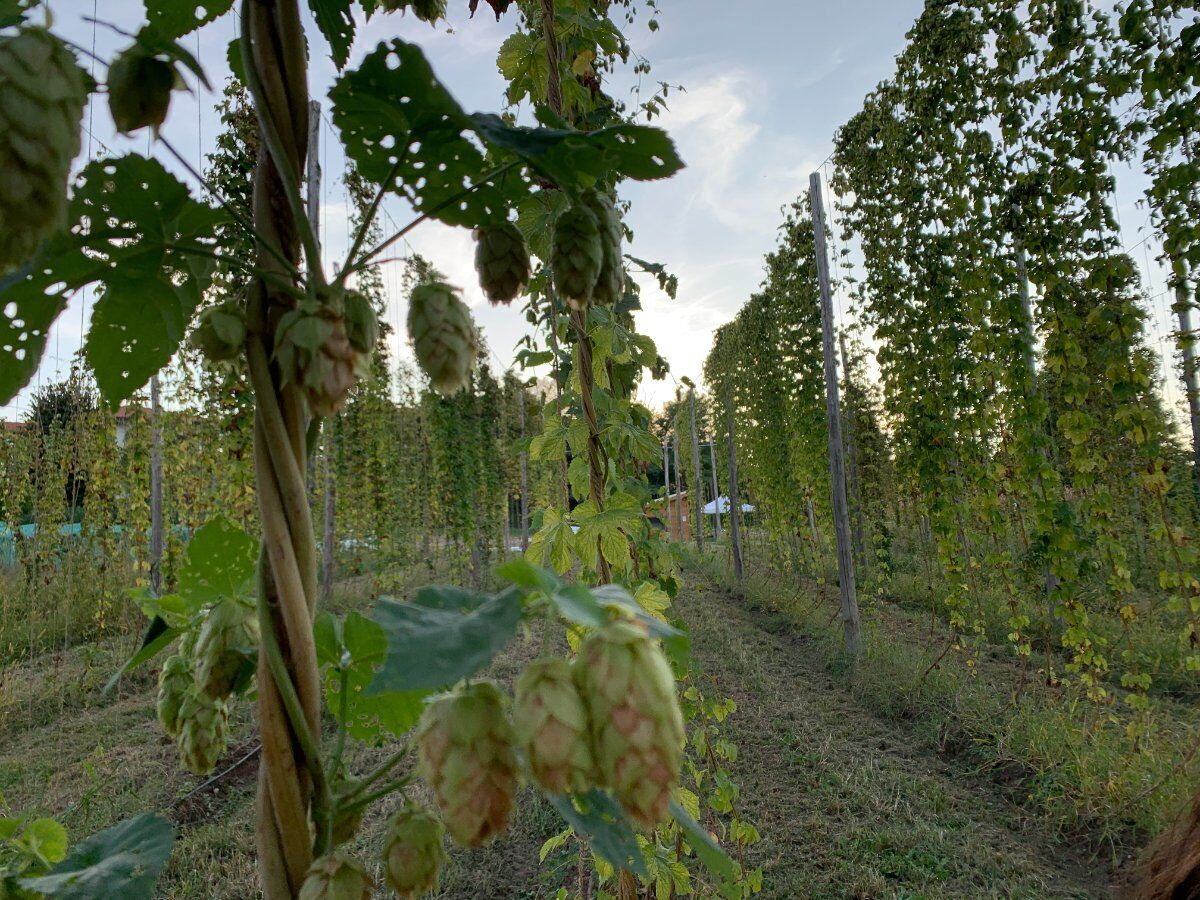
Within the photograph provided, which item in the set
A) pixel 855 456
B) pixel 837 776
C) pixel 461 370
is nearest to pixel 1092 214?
pixel 837 776

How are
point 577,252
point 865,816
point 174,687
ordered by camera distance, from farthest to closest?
point 865,816, point 174,687, point 577,252

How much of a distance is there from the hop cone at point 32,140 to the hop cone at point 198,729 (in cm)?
44

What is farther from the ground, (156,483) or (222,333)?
(156,483)

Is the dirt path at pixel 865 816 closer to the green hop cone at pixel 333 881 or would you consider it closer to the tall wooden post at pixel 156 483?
the green hop cone at pixel 333 881

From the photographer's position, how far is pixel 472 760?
0.44m

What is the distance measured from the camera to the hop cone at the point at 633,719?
40 centimetres

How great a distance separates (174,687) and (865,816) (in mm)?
4188

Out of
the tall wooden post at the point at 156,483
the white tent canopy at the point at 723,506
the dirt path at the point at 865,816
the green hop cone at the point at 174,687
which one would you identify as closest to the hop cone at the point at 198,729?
the green hop cone at the point at 174,687

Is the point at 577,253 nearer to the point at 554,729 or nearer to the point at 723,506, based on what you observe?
the point at 554,729

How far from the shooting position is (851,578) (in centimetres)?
682

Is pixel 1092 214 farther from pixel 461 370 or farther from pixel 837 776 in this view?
pixel 461 370

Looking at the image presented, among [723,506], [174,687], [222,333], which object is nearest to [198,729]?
[174,687]

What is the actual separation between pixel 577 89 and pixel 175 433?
23.5 feet

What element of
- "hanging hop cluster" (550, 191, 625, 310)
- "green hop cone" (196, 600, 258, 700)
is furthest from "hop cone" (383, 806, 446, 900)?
"hanging hop cluster" (550, 191, 625, 310)
